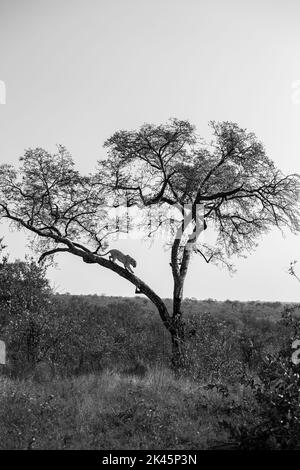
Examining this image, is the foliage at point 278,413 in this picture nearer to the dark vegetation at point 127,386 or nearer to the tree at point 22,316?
the dark vegetation at point 127,386

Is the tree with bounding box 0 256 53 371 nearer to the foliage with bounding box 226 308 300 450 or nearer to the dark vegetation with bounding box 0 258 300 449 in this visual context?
the dark vegetation with bounding box 0 258 300 449

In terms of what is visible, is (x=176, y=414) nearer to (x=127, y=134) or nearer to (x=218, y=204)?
(x=218, y=204)

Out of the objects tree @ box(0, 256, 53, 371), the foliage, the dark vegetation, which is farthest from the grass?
tree @ box(0, 256, 53, 371)

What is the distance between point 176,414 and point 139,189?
9.74 meters

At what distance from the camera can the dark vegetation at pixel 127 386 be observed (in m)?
8.75

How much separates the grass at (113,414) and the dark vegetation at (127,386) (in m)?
0.02

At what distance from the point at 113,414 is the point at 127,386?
2182 millimetres

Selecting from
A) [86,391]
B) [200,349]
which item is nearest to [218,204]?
[200,349]

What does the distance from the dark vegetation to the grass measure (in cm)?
2

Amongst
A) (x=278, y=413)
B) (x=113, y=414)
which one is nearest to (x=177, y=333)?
(x=113, y=414)

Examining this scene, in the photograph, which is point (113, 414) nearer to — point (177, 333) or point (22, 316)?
point (22, 316)

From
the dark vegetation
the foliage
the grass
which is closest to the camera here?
the foliage

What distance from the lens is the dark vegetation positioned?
875 cm
